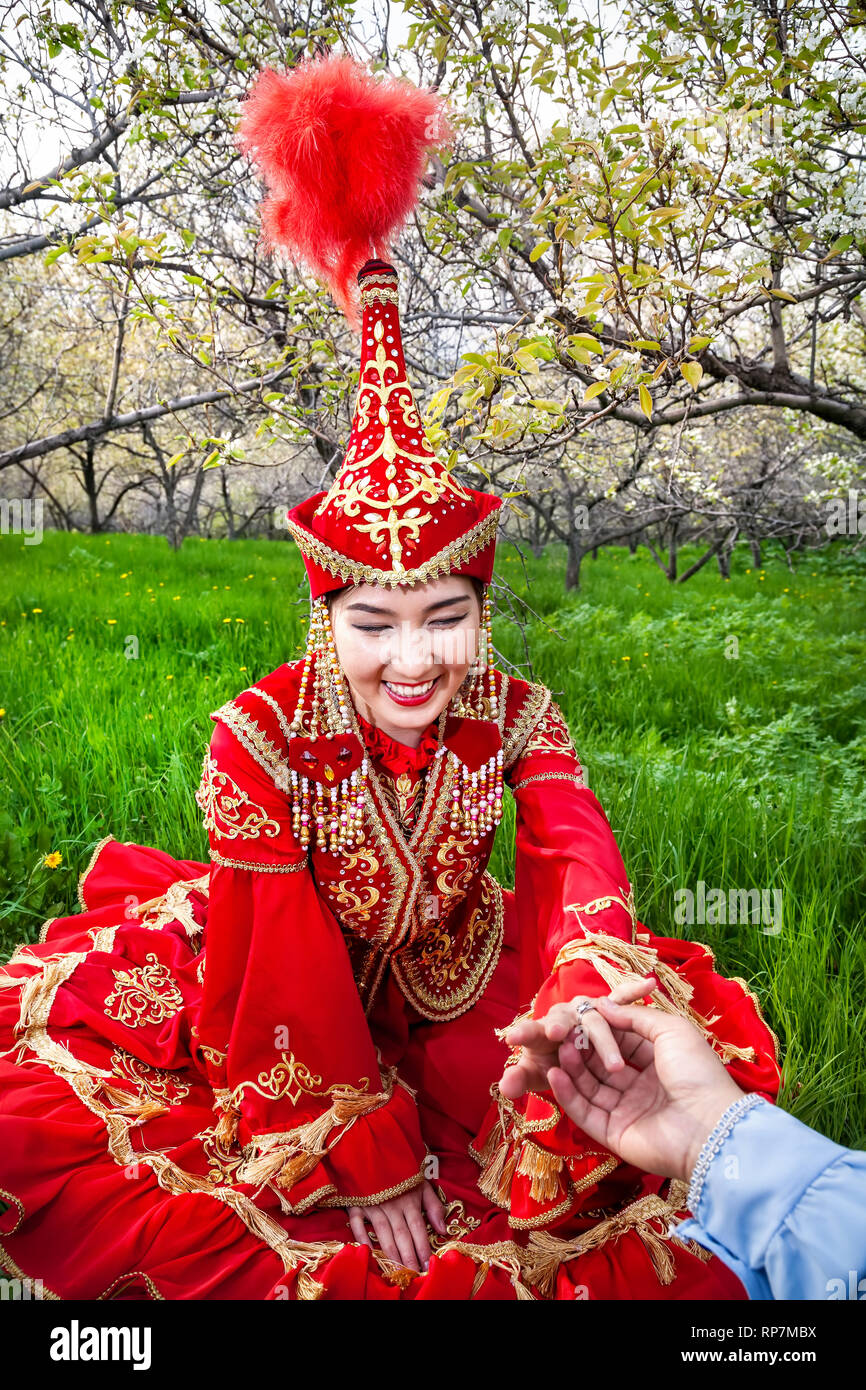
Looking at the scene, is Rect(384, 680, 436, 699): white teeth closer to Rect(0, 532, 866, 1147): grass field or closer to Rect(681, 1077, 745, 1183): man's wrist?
Rect(681, 1077, 745, 1183): man's wrist

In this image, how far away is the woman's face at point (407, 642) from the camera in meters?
1.76

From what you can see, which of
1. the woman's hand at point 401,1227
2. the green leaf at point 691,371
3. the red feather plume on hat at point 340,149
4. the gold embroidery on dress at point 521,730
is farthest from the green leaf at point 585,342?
the woman's hand at point 401,1227

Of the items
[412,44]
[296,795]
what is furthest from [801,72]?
[296,795]

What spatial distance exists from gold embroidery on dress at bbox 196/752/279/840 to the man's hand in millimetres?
791

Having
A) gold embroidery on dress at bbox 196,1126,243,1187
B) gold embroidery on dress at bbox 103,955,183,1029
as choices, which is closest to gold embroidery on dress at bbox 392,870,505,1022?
gold embroidery on dress at bbox 196,1126,243,1187

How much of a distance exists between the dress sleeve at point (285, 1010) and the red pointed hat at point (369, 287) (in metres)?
0.46

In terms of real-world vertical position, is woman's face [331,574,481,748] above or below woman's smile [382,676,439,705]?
above

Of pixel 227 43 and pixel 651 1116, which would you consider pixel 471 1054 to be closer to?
pixel 651 1116

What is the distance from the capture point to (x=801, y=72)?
2367 millimetres

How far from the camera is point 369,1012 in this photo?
7.50 ft

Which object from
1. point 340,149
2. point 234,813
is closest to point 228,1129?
point 234,813

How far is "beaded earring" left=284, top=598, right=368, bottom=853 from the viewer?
193 cm

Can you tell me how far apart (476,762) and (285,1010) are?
686mm

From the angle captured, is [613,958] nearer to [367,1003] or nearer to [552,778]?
[552,778]
